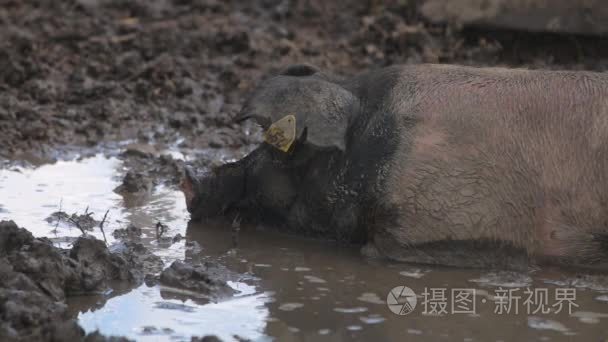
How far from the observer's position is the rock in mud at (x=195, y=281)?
13.9 ft

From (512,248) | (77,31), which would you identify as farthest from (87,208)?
(77,31)

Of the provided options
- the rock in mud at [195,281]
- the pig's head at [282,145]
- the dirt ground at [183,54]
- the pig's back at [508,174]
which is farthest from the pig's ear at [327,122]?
the dirt ground at [183,54]

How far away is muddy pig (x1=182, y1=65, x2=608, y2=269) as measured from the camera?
4.66 meters

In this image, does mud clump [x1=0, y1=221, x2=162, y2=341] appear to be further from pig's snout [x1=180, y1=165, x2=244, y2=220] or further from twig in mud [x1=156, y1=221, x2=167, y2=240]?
pig's snout [x1=180, y1=165, x2=244, y2=220]

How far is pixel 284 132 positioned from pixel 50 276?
50.3 inches

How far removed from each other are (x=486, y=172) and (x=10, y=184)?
2.69m

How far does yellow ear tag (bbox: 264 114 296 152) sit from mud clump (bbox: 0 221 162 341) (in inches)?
29.7

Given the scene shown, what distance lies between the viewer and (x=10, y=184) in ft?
19.4

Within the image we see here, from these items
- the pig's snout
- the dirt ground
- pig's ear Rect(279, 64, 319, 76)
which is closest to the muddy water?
the pig's snout

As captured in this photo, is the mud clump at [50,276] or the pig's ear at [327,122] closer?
the mud clump at [50,276]

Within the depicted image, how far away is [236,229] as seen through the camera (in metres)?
5.19

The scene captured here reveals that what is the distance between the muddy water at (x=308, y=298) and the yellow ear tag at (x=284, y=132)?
511mm

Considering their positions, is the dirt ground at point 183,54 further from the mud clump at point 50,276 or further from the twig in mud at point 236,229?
the mud clump at point 50,276

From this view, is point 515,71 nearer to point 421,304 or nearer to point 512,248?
point 512,248
